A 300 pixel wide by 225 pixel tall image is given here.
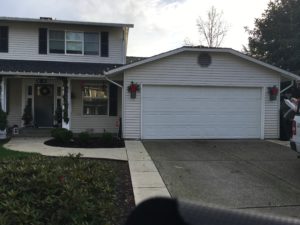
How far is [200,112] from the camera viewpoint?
15.2 metres

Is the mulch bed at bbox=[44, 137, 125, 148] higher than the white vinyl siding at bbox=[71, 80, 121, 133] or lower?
lower

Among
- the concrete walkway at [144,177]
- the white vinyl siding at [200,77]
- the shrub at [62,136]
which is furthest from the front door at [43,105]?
the concrete walkway at [144,177]

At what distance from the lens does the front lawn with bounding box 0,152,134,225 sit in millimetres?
5156

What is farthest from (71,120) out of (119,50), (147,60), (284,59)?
(284,59)

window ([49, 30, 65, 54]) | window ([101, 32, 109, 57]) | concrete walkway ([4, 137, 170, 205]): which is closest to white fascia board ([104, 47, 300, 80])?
concrete walkway ([4, 137, 170, 205])

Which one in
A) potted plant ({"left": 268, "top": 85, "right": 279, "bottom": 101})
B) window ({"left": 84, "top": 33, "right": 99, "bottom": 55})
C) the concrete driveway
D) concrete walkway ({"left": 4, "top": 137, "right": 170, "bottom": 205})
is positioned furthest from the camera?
window ({"left": 84, "top": 33, "right": 99, "bottom": 55})

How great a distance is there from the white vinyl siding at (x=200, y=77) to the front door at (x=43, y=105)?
4925 millimetres

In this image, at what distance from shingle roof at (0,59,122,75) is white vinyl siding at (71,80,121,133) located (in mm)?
899

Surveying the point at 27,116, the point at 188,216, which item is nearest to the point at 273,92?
the point at 27,116

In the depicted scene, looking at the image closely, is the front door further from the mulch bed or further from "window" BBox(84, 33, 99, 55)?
the mulch bed

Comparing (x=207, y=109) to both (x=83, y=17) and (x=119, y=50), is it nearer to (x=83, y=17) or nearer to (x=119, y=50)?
(x=119, y=50)

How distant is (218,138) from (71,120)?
22.4 ft

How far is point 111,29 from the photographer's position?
18.2m

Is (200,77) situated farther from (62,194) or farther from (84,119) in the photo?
(62,194)
